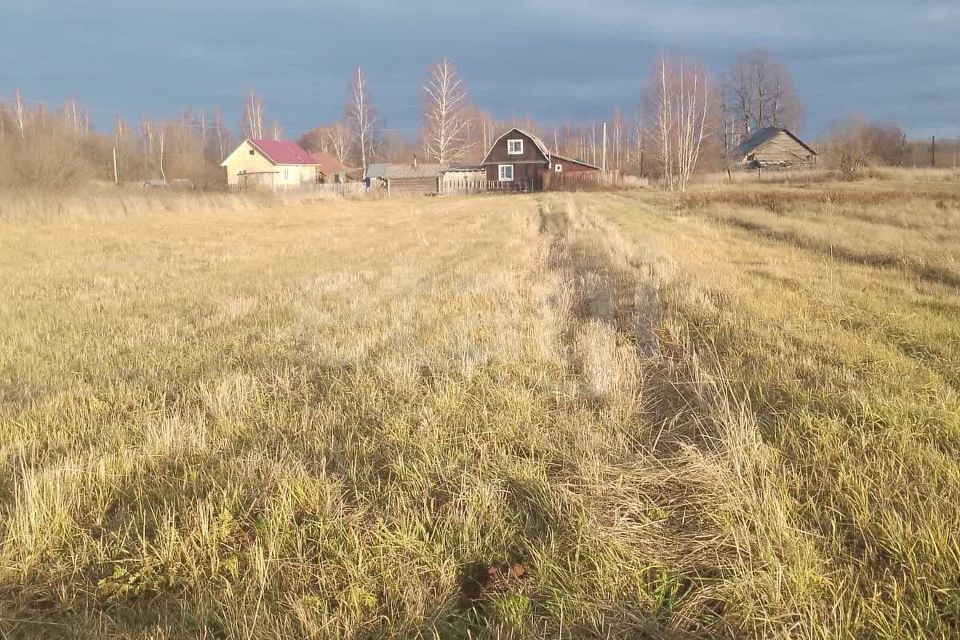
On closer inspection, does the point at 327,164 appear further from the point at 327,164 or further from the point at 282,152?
the point at 282,152

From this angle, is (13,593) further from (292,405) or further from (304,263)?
(304,263)

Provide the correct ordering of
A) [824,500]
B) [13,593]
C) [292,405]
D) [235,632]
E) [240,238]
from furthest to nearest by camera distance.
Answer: [240,238], [292,405], [824,500], [13,593], [235,632]

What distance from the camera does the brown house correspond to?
5675cm

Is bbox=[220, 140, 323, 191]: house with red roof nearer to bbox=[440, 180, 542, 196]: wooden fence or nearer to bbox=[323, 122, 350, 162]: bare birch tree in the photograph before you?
Result: bbox=[440, 180, 542, 196]: wooden fence

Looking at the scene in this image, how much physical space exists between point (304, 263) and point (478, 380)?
8542 millimetres

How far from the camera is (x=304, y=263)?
11.7 meters

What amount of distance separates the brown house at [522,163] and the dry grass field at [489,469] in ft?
171

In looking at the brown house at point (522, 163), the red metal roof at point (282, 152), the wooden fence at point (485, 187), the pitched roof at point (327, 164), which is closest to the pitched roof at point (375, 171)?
the red metal roof at point (282, 152)

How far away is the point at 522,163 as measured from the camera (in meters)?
57.2

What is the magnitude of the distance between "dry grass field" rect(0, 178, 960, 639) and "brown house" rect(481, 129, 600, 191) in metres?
52.1

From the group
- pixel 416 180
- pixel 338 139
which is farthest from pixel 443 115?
pixel 338 139

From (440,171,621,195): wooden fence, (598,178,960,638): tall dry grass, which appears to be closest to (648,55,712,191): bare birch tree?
(440,171,621,195): wooden fence

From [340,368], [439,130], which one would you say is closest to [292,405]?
[340,368]

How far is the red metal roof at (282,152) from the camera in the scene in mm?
62706
